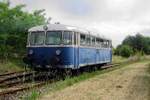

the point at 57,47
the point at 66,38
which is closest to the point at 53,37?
the point at 57,47

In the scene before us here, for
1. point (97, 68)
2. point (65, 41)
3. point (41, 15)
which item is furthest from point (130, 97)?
point (41, 15)

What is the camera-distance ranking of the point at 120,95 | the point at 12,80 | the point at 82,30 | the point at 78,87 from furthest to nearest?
the point at 82,30 < the point at 12,80 < the point at 78,87 < the point at 120,95

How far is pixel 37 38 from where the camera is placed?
18.1 metres

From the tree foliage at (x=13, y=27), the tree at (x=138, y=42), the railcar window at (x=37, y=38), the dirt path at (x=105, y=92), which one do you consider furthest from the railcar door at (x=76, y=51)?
the tree at (x=138, y=42)

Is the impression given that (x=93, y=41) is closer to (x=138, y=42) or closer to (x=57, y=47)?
(x=57, y=47)

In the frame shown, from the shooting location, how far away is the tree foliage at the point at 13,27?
24.0 metres

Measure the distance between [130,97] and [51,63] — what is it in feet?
23.6

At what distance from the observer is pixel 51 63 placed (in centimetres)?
1716

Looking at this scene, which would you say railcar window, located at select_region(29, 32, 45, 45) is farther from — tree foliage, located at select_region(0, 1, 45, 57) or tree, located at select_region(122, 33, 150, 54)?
tree, located at select_region(122, 33, 150, 54)

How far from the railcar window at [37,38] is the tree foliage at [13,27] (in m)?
5.16

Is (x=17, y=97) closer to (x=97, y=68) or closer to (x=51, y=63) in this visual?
(x=51, y=63)

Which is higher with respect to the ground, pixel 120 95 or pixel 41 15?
pixel 41 15

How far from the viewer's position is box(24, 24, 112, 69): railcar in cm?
1697

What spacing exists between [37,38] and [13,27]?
722cm
